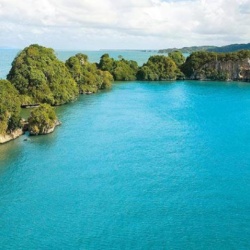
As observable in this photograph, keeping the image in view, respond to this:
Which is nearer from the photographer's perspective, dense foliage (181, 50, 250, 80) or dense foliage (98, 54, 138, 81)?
dense foliage (181, 50, 250, 80)

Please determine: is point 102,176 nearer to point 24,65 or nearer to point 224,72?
point 24,65

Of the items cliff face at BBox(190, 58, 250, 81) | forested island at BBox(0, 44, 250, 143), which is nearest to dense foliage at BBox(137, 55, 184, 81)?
forested island at BBox(0, 44, 250, 143)

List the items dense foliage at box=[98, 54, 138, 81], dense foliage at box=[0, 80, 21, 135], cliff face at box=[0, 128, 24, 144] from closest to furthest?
dense foliage at box=[0, 80, 21, 135] < cliff face at box=[0, 128, 24, 144] < dense foliage at box=[98, 54, 138, 81]

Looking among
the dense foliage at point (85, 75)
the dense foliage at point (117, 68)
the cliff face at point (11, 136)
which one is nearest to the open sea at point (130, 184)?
the cliff face at point (11, 136)

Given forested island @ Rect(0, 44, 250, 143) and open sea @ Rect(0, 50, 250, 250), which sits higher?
forested island @ Rect(0, 44, 250, 143)

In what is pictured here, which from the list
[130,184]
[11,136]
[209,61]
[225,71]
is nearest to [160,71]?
[209,61]

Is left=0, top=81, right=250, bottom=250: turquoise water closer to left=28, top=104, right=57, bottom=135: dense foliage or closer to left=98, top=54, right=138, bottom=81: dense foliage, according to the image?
left=28, top=104, right=57, bottom=135: dense foliage

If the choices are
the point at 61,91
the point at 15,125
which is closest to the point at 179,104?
the point at 61,91

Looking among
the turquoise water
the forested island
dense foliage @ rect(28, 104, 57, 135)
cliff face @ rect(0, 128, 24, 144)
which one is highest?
the forested island
